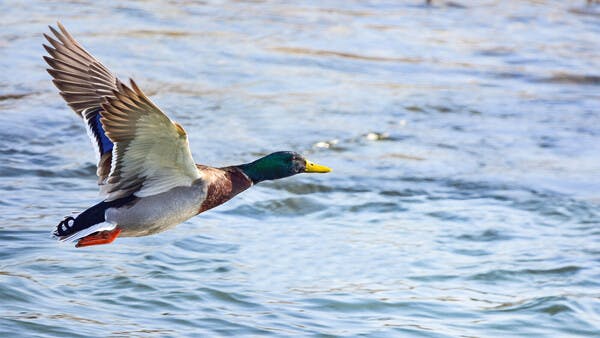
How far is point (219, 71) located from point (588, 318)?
6.39m

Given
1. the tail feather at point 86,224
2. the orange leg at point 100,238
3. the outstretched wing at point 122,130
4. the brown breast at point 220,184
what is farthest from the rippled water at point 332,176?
the outstretched wing at point 122,130

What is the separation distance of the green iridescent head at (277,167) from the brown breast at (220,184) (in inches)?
6.9

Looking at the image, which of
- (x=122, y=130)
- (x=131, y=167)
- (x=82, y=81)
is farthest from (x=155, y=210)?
(x=82, y=81)

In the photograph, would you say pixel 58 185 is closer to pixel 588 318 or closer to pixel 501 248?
pixel 501 248

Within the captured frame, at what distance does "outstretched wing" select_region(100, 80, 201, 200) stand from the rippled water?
0.91 m

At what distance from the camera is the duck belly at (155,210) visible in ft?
19.4

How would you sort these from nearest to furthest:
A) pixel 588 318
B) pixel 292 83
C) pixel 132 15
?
pixel 588 318, pixel 292 83, pixel 132 15

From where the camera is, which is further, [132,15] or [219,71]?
[132,15]

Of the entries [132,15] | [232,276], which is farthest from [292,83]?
[232,276]

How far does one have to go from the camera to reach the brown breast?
6.07m

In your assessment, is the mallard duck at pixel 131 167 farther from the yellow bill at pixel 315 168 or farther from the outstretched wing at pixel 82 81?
the yellow bill at pixel 315 168

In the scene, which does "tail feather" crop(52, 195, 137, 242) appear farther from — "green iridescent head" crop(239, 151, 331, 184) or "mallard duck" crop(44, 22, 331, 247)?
"green iridescent head" crop(239, 151, 331, 184)

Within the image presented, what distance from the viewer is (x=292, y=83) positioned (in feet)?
41.0

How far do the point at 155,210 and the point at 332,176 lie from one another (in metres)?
4.01
